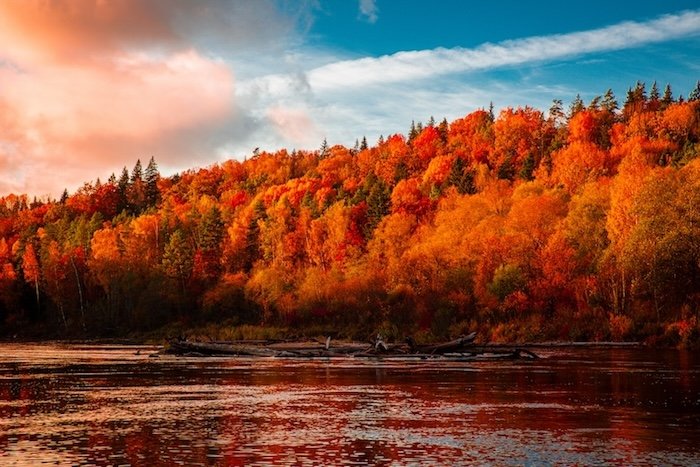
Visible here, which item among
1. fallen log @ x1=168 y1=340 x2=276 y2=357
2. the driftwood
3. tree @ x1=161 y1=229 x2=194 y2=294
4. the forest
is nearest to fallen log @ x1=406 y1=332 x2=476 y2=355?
the driftwood

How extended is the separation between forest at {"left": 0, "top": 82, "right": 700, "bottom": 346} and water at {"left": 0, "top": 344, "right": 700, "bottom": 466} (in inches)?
1341

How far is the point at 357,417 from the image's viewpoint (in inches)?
977

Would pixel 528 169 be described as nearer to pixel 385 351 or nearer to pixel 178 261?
pixel 178 261

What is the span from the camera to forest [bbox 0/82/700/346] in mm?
77312

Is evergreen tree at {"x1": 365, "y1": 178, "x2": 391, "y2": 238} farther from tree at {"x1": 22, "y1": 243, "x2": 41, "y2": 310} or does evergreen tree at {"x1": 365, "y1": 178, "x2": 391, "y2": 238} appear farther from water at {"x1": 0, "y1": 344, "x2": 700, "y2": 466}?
water at {"x1": 0, "y1": 344, "x2": 700, "y2": 466}

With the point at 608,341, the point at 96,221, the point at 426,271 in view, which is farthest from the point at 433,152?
the point at 608,341

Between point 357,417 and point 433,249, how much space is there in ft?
266

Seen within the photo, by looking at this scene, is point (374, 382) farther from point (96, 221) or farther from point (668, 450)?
point (96, 221)

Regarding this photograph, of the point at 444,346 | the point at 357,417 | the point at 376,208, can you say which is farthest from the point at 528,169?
the point at 357,417

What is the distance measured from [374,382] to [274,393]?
674 centimetres

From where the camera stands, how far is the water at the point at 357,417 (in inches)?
714

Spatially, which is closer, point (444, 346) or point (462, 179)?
point (444, 346)

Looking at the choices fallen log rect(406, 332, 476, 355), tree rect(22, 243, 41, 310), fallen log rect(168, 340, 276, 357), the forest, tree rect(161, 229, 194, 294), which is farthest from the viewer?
tree rect(22, 243, 41, 310)

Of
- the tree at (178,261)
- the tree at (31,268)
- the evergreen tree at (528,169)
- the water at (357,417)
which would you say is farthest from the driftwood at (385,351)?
the tree at (31,268)
